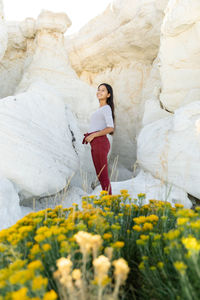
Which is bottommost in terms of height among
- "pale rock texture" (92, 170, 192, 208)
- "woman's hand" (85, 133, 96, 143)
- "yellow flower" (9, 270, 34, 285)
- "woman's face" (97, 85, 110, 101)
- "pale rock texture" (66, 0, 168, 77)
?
"pale rock texture" (92, 170, 192, 208)

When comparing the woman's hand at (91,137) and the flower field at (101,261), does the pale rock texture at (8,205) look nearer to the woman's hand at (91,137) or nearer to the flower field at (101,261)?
the flower field at (101,261)

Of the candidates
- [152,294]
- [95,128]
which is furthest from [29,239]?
[95,128]

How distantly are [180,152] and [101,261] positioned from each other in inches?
96.1

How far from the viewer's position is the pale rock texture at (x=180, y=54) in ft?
11.6

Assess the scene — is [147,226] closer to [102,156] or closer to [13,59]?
[102,156]

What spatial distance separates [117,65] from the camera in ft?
20.9

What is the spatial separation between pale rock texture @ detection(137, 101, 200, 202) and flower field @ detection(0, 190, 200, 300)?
1171 millimetres

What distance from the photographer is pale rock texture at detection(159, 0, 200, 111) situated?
3.55 meters

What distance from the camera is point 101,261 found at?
2.63ft

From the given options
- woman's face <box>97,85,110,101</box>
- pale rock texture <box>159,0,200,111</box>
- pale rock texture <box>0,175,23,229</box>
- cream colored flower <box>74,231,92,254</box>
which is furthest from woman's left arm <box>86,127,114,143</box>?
cream colored flower <box>74,231,92,254</box>

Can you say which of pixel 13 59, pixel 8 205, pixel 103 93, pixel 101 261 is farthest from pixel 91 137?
pixel 13 59

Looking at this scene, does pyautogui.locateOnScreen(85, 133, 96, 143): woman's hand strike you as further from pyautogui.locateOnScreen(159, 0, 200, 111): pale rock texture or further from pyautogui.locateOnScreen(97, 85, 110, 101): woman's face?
pyautogui.locateOnScreen(159, 0, 200, 111): pale rock texture

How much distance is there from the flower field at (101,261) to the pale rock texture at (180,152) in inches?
46.1

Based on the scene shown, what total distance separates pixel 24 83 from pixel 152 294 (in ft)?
18.0
